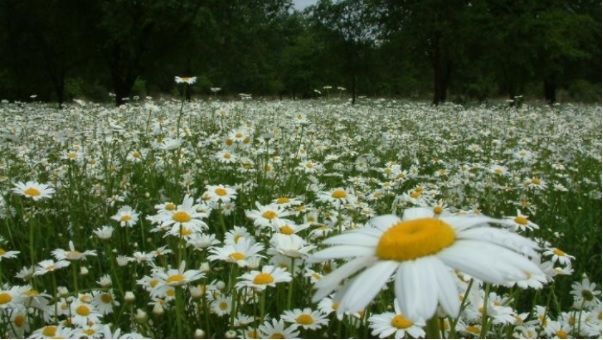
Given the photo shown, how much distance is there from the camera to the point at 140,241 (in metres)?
3.52

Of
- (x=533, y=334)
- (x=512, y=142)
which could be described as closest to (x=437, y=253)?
(x=533, y=334)

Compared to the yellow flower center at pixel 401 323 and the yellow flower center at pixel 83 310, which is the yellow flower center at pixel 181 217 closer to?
the yellow flower center at pixel 83 310

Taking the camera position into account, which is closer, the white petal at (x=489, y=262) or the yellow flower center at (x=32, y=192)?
the white petal at (x=489, y=262)

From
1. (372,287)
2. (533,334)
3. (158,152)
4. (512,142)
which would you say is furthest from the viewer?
(512,142)

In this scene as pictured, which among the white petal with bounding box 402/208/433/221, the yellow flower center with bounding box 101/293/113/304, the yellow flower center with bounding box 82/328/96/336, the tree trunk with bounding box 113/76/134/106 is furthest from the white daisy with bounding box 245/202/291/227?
the tree trunk with bounding box 113/76/134/106

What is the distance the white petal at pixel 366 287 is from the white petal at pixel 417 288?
0.08ft

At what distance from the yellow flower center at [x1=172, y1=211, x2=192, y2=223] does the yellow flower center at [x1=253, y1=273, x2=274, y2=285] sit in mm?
443

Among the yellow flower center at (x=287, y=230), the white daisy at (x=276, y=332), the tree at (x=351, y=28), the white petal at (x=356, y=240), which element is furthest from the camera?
the tree at (x=351, y=28)

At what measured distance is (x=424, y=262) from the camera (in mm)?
985

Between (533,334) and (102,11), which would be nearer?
(533,334)

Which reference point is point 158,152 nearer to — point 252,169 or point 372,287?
point 252,169

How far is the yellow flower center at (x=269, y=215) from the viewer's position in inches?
96.0

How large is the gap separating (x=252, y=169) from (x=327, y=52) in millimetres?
25266

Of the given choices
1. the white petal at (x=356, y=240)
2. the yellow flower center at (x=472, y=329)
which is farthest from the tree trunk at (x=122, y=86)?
the white petal at (x=356, y=240)
